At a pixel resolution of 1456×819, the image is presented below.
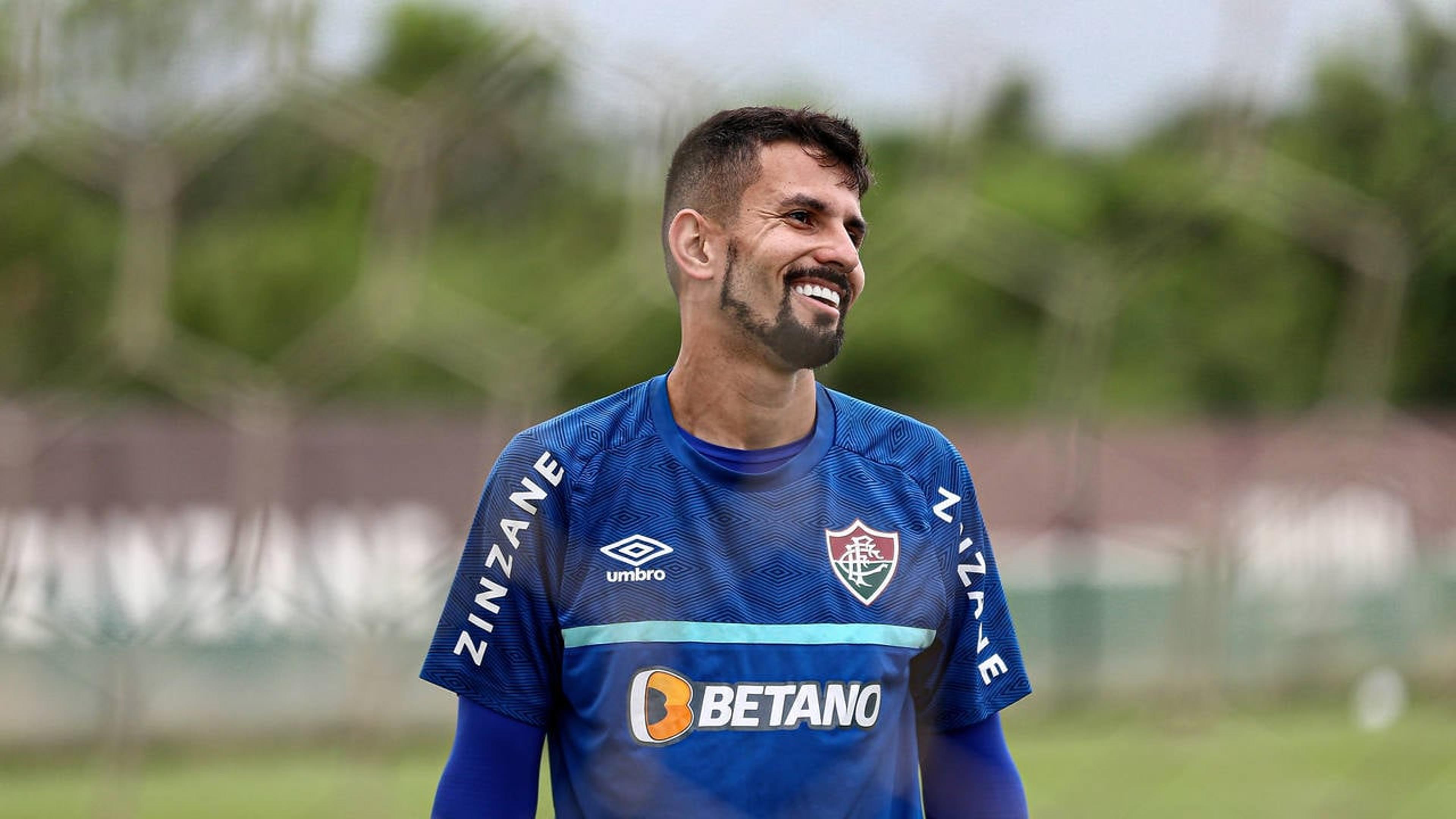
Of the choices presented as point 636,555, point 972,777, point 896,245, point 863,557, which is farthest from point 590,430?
point 896,245

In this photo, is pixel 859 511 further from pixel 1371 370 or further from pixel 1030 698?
pixel 1371 370

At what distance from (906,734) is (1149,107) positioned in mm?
1877

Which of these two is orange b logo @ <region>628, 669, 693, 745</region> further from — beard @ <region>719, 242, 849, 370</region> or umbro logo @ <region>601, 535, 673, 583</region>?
beard @ <region>719, 242, 849, 370</region>

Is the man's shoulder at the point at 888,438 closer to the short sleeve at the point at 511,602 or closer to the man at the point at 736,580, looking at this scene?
the man at the point at 736,580

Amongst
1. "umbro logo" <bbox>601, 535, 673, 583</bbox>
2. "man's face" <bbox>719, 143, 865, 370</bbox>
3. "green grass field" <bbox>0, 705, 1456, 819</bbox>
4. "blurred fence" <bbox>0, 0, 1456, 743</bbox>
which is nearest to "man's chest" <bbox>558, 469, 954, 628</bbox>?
"umbro logo" <bbox>601, 535, 673, 583</bbox>

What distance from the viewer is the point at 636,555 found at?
37.3 inches

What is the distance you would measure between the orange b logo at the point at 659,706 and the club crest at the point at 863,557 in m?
0.12

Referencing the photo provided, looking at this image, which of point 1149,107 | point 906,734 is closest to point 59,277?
point 1149,107

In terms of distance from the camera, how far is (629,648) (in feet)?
3.03

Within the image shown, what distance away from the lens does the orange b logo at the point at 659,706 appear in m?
0.91

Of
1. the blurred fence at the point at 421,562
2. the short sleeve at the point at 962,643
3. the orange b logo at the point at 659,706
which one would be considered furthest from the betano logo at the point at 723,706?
the blurred fence at the point at 421,562

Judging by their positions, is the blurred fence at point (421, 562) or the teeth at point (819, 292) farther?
the blurred fence at point (421, 562)

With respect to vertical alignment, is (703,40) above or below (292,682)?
above

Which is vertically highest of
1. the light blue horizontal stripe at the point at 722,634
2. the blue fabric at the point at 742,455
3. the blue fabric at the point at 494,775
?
the blue fabric at the point at 742,455
